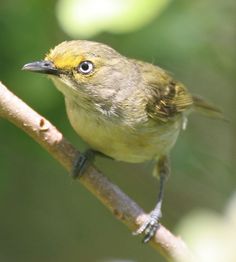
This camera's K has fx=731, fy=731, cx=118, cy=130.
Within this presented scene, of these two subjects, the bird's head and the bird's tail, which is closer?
the bird's head

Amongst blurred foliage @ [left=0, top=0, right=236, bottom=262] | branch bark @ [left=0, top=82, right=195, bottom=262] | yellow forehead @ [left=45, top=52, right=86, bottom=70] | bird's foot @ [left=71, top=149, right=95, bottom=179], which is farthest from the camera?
blurred foliage @ [left=0, top=0, right=236, bottom=262]

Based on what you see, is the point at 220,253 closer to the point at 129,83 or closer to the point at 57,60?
the point at 57,60

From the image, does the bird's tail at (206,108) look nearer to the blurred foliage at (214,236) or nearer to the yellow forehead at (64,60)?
the yellow forehead at (64,60)

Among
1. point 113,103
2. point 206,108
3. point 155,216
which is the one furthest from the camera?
point 206,108

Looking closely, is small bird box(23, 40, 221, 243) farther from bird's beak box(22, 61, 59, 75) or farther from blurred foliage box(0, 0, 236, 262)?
blurred foliage box(0, 0, 236, 262)

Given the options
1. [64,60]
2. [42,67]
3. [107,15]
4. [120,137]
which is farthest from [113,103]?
[107,15]

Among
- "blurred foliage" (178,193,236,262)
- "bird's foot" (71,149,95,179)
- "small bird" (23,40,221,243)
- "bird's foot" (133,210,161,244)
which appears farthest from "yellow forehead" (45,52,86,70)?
"blurred foliage" (178,193,236,262)

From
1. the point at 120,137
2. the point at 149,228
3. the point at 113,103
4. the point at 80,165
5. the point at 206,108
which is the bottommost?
the point at 149,228

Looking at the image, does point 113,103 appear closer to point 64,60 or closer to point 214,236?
point 64,60
